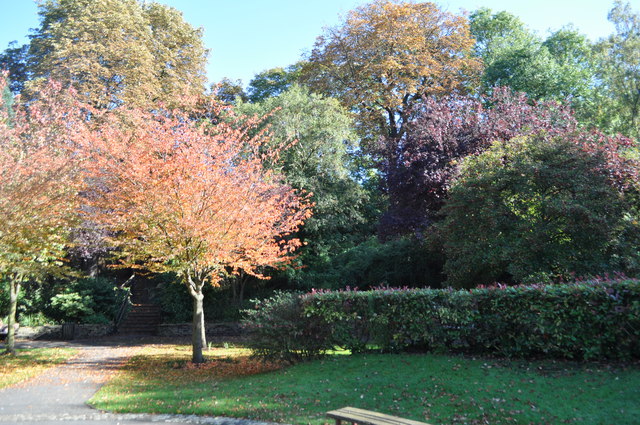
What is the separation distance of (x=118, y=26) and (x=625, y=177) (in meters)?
24.2

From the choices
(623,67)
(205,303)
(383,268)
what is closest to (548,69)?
(623,67)

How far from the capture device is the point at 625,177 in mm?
10320

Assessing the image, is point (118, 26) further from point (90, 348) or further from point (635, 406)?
point (635, 406)

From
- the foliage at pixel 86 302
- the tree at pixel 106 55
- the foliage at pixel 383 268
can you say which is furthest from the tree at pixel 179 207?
the tree at pixel 106 55

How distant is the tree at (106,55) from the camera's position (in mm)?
21859

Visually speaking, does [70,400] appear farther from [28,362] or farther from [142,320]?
[142,320]

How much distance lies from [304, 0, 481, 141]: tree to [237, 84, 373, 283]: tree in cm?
496

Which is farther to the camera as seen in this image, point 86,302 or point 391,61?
point 391,61

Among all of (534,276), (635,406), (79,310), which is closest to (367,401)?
(635,406)

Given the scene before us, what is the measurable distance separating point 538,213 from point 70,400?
35.6 ft

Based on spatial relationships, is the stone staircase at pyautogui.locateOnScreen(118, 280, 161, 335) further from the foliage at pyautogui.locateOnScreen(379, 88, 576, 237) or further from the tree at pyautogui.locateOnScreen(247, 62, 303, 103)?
the tree at pyautogui.locateOnScreen(247, 62, 303, 103)

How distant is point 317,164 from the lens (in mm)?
19609

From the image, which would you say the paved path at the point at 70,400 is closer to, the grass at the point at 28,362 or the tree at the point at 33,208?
the grass at the point at 28,362

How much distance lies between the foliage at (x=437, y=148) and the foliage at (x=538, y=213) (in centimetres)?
285
